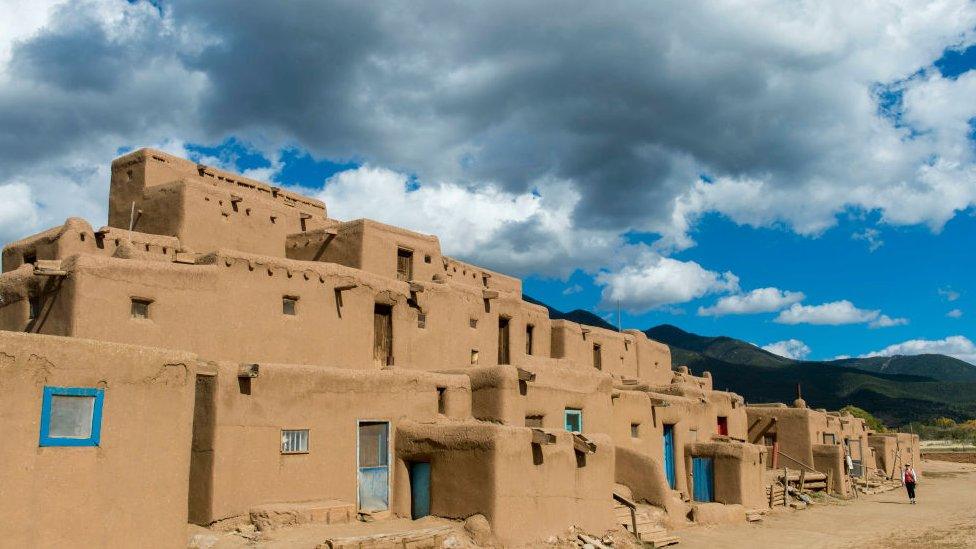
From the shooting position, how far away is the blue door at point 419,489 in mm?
18656

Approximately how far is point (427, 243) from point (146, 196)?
871cm

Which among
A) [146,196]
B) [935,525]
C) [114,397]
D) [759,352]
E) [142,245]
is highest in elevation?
[759,352]

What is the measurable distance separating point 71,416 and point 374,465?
701 centimetres

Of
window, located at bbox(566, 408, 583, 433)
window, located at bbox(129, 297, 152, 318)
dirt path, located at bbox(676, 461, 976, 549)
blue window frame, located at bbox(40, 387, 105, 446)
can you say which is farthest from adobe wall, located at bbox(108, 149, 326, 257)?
dirt path, located at bbox(676, 461, 976, 549)

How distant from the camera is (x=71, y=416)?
43.3ft

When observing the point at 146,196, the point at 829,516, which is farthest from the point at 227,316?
the point at 829,516

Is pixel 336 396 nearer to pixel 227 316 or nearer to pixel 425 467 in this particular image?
pixel 425 467

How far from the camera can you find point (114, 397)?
1377 centimetres

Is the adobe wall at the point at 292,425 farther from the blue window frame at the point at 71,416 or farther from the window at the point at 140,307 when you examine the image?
the window at the point at 140,307

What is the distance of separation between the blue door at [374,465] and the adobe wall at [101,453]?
456 cm

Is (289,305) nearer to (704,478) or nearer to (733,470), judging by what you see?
(704,478)

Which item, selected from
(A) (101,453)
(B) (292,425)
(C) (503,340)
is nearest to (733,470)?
(C) (503,340)

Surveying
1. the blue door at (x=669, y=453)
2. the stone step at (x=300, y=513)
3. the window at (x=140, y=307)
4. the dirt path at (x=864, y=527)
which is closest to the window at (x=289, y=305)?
the window at (x=140, y=307)

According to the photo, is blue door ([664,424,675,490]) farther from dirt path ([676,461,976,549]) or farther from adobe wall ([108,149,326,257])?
adobe wall ([108,149,326,257])
